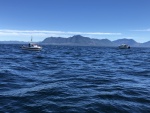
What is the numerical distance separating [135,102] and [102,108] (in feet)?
8.94

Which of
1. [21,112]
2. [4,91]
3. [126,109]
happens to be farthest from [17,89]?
[126,109]

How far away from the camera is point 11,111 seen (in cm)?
1264

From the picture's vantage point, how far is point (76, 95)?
16.8m

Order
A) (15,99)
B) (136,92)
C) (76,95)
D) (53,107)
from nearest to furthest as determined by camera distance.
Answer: (53,107), (15,99), (76,95), (136,92)

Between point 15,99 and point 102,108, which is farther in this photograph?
point 15,99

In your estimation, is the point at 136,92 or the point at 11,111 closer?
the point at 11,111

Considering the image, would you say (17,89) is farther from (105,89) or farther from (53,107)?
(105,89)

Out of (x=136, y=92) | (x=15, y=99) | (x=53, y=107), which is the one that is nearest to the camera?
(x=53, y=107)

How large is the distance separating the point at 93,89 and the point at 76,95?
101 inches

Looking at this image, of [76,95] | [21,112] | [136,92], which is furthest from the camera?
[136,92]

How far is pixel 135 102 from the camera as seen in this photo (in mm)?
15250

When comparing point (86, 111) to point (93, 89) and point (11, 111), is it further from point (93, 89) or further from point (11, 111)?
point (93, 89)

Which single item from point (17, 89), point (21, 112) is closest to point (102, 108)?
point (21, 112)

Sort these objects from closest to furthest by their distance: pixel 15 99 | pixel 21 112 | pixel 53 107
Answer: pixel 21 112 < pixel 53 107 < pixel 15 99
